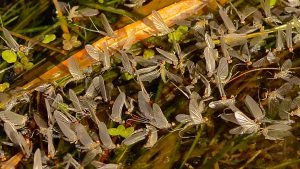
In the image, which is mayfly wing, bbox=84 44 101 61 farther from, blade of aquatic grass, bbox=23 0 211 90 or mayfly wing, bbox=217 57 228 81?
mayfly wing, bbox=217 57 228 81

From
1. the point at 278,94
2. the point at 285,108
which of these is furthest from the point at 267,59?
the point at 285,108

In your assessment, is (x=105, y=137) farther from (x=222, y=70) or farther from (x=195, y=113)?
(x=222, y=70)

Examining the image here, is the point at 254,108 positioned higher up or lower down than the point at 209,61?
lower down

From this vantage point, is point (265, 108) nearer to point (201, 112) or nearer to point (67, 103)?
point (201, 112)

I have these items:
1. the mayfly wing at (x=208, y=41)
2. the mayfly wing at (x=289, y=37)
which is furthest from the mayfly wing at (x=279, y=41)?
the mayfly wing at (x=208, y=41)

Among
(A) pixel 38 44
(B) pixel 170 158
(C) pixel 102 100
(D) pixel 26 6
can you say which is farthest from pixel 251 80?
(D) pixel 26 6

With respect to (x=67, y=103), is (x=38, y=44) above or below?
above
